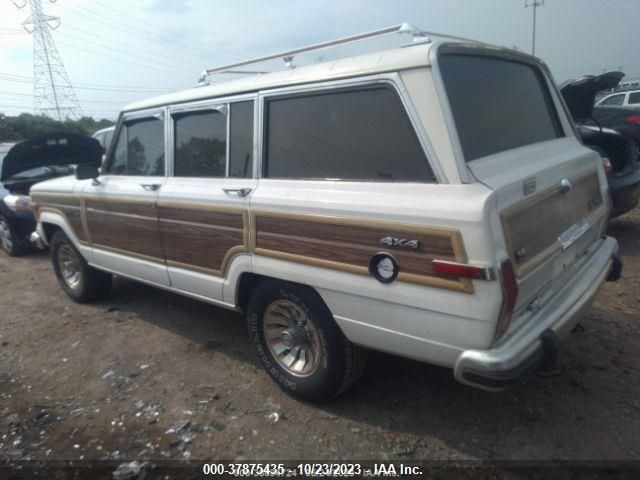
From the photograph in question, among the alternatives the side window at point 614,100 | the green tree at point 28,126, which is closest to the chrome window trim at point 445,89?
the side window at point 614,100

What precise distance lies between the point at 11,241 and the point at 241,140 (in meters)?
6.07

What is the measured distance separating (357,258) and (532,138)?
1.51 m

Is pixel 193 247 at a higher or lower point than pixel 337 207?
lower

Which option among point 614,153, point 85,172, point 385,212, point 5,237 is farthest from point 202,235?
point 5,237

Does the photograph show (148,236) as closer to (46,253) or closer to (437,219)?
(437,219)

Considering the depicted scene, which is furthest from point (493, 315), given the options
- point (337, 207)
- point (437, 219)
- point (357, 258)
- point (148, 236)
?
point (148, 236)

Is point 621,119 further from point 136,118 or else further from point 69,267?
point 69,267

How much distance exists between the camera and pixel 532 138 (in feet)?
9.84

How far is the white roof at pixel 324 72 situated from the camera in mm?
2344

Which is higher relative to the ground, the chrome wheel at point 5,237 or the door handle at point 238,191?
the door handle at point 238,191

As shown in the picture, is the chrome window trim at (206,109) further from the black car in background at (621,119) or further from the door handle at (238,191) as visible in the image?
the black car in background at (621,119)

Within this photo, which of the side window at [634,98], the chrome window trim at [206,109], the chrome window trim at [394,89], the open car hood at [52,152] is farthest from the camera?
the side window at [634,98]

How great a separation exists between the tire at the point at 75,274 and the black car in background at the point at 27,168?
96 centimetres

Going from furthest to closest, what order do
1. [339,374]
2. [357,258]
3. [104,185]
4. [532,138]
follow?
1. [104,185]
2. [532,138]
3. [339,374]
4. [357,258]
